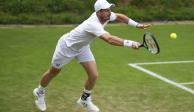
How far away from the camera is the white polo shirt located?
7.30m

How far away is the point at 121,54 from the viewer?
12.9 m

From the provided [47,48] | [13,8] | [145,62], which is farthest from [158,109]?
[13,8]

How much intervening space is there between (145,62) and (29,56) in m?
3.01

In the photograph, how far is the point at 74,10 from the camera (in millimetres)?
18281

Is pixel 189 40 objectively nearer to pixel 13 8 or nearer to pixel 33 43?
pixel 33 43

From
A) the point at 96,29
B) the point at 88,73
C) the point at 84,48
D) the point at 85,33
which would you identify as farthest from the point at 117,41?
the point at 88,73

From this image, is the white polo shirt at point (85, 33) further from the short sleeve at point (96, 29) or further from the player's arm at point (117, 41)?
the player's arm at point (117, 41)

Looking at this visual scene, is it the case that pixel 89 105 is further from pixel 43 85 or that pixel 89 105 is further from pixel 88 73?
pixel 43 85

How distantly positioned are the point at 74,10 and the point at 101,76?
26.1 feet

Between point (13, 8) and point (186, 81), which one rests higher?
point (186, 81)

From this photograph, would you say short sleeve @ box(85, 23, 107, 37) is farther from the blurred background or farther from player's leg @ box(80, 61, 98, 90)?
the blurred background

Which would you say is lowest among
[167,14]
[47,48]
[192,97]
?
[167,14]

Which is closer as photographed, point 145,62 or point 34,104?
point 34,104

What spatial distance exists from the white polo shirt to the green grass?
1229mm
